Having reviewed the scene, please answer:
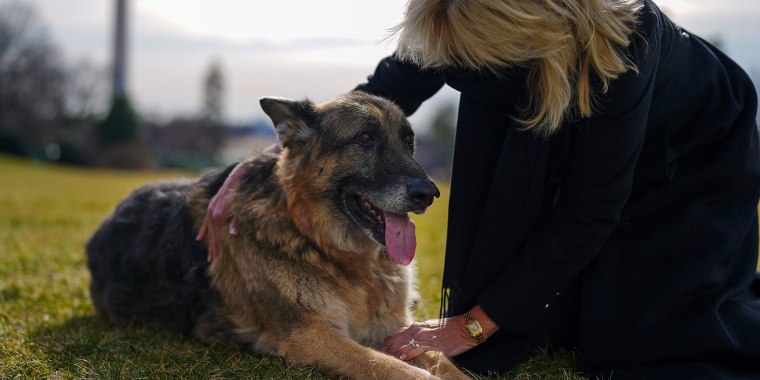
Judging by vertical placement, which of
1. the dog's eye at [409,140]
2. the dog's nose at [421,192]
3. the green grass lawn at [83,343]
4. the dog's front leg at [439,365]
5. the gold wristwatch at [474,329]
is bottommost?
the green grass lawn at [83,343]

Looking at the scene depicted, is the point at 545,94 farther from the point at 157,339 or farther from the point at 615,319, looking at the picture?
the point at 157,339

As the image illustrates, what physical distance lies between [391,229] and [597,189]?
3.99 ft

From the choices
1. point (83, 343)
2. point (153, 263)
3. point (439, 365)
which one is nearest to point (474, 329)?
point (439, 365)

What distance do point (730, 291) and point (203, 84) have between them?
87928 millimetres

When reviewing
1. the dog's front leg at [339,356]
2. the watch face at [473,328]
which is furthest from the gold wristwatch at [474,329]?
the dog's front leg at [339,356]

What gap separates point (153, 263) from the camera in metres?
4.66

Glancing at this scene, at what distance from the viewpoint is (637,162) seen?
12.4 feet

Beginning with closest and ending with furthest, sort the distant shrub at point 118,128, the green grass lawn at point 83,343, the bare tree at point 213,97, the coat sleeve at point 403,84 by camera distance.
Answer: the green grass lawn at point 83,343 → the coat sleeve at point 403,84 → the distant shrub at point 118,128 → the bare tree at point 213,97

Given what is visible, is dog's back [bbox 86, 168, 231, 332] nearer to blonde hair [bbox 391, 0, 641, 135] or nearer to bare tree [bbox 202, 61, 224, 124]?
blonde hair [bbox 391, 0, 641, 135]

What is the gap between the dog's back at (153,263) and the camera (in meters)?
4.49

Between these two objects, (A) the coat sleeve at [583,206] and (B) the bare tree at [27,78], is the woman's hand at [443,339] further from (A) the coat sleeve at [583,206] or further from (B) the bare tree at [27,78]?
(B) the bare tree at [27,78]

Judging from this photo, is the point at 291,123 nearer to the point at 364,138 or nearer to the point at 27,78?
the point at 364,138

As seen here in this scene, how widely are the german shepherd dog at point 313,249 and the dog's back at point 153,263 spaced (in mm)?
13

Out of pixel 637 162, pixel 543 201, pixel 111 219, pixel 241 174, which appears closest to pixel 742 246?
pixel 637 162
